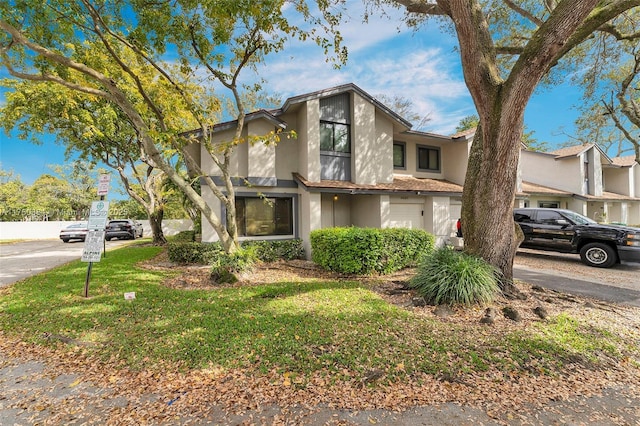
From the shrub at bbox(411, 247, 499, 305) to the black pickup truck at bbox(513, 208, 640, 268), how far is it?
7090mm

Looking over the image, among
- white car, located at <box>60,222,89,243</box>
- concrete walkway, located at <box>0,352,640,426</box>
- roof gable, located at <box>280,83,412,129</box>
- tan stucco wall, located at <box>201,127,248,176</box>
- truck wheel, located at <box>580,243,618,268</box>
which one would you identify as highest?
roof gable, located at <box>280,83,412,129</box>

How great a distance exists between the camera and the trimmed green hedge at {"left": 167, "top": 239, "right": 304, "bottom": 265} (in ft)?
34.8

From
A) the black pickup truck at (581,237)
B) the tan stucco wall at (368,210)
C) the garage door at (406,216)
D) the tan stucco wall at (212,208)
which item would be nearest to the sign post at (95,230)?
the tan stucco wall at (212,208)

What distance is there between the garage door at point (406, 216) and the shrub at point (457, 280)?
6023 millimetres

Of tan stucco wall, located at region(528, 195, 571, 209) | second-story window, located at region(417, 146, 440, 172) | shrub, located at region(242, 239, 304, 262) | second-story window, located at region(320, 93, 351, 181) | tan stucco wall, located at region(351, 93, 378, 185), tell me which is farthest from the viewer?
tan stucco wall, located at region(528, 195, 571, 209)

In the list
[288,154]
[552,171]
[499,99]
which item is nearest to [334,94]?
[288,154]

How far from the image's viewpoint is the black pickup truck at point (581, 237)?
9.34 meters

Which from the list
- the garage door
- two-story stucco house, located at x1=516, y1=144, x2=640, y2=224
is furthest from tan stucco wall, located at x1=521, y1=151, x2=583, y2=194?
the garage door

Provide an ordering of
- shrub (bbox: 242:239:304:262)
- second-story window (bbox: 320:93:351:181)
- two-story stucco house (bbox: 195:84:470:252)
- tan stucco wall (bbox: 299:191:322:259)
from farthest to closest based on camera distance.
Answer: second-story window (bbox: 320:93:351:181)
two-story stucco house (bbox: 195:84:470:252)
tan stucco wall (bbox: 299:191:322:259)
shrub (bbox: 242:239:304:262)

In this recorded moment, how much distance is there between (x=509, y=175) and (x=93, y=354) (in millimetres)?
8091

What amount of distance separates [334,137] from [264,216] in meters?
4.54

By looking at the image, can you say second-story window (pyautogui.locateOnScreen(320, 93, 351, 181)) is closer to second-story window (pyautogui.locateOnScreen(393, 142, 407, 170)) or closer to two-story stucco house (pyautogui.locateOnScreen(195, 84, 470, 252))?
two-story stucco house (pyautogui.locateOnScreen(195, 84, 470, 252))

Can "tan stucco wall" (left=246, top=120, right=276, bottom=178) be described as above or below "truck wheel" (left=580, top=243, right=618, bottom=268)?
above

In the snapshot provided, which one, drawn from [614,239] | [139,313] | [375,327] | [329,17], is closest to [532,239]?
[614,239]
